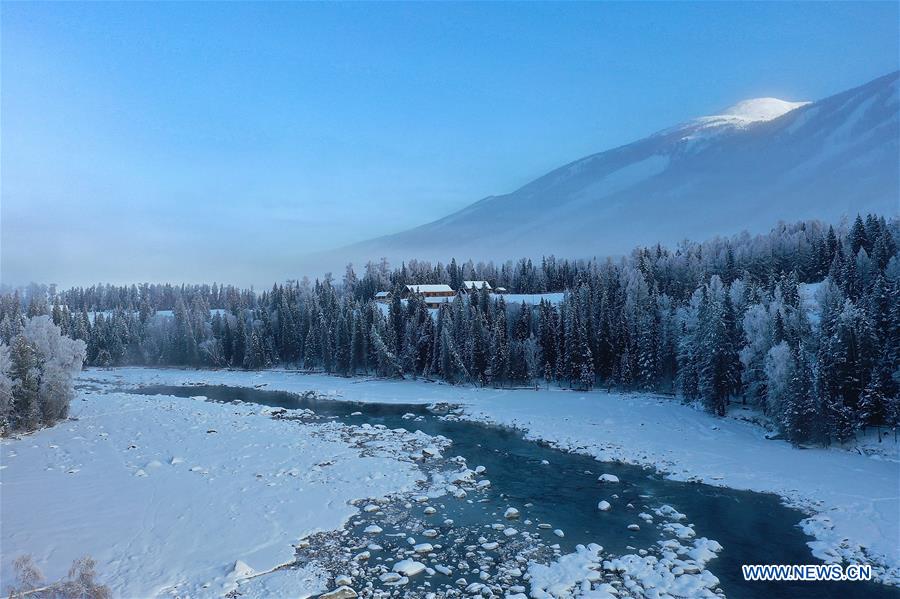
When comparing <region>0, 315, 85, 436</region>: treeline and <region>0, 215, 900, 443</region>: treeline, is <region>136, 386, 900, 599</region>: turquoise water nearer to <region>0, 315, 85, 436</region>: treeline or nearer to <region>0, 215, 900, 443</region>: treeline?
<region>0, 215, 900, 443</region>: treeline

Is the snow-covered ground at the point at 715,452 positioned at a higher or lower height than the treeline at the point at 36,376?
lower

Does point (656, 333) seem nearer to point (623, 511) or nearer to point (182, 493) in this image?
point (623, 511)

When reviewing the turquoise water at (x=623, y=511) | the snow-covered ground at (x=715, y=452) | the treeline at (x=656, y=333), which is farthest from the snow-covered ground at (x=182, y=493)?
the treeline at (x=656, y=333)

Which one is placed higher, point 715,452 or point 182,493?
point 182,493

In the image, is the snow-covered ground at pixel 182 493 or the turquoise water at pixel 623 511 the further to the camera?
the turquoise water at pixel 623 511

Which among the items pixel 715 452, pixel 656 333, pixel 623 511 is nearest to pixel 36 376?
pixel 623 511

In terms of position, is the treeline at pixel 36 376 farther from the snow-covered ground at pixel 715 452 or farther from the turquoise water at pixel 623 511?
the turquoise water at pixel 623 511

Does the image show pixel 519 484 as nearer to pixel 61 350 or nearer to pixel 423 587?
pixel 423 587

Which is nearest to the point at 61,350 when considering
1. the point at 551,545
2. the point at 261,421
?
the point at 261,421
